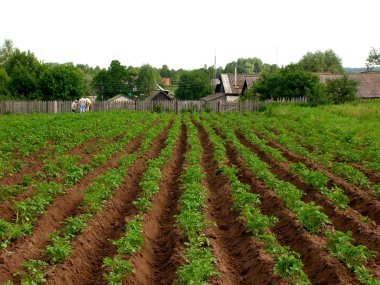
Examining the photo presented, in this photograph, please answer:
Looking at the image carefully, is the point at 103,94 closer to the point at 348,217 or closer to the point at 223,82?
the point at 223,82

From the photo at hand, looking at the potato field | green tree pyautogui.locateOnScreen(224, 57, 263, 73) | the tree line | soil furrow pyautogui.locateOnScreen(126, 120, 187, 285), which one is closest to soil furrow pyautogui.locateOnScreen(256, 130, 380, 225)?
the potato field

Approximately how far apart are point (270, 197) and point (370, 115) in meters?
21.6

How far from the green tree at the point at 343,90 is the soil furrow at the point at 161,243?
35206 millimetres

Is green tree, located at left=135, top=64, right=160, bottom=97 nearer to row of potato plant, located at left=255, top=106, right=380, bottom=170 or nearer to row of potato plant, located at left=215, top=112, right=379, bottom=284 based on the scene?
row of potato plant, located at left=255, top=106, right=380, bottom=170

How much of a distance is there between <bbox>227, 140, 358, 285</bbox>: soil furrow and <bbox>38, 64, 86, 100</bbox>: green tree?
46827 mm

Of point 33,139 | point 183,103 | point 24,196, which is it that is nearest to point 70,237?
point 24,196

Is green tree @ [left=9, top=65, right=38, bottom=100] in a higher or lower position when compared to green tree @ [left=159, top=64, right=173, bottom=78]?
lower

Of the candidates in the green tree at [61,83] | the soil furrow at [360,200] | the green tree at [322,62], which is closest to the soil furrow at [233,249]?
the soil furrow at [360,200]

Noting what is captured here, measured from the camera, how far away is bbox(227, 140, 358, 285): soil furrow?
6395mm

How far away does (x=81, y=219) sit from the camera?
28.5 feet

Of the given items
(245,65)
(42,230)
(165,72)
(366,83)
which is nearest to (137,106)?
(366,83)

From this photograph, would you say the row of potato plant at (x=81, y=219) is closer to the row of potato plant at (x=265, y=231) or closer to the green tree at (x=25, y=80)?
the row of potato plant at (x=265, y=231)

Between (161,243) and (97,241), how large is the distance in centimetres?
103

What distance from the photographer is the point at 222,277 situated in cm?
648
